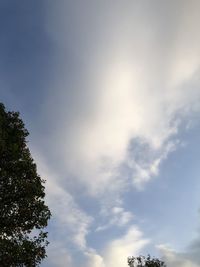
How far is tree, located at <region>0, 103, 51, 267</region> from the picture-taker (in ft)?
81.9

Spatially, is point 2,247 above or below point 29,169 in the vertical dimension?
below

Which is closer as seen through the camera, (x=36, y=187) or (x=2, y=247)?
(x=2, y=247)

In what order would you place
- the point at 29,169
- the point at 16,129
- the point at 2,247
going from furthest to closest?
1. the point at 16,129
2. the point at 29,169
3. the point at 2,247

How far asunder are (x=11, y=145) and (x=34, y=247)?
7379mm

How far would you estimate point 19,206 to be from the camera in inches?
1051

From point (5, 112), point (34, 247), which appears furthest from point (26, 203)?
point (5, 112)

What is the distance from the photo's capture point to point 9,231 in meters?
26.2

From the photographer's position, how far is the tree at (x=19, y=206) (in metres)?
25.0

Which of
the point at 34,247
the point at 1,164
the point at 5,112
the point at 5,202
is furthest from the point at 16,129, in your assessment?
the point at 34,247

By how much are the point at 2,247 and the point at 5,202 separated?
129 inches

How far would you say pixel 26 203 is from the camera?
2692cm

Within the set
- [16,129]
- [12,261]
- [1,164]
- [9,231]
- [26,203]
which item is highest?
[16,129]

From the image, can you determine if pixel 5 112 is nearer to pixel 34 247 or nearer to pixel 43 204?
pixel 43 204

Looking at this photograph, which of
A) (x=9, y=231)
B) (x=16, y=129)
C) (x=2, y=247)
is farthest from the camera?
(x=16, y=129)
